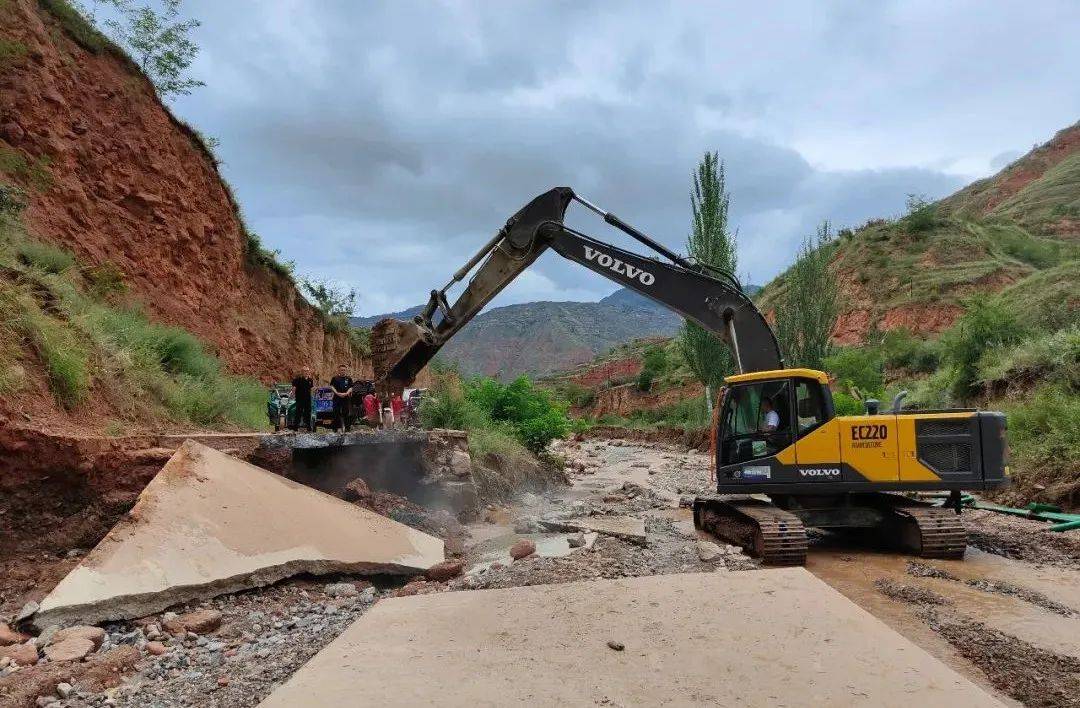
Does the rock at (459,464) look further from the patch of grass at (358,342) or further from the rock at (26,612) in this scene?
the patch of grass at (358,342)

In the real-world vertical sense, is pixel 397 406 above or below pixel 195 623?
above

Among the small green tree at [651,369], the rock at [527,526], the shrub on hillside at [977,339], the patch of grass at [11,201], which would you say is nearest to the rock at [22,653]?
the rock at [527,526]

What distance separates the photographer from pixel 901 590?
603cm

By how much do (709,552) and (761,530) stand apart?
62 cm

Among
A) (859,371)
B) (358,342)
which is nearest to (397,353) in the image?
(358,342)

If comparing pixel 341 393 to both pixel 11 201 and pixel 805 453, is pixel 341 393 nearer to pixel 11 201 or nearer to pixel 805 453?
pixel 11 201

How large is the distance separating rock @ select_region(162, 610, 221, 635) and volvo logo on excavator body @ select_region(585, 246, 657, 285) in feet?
22.5

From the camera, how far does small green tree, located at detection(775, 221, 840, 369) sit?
27.6 meters

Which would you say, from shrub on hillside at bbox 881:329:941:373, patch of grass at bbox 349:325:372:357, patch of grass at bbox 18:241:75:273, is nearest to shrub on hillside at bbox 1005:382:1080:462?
shrub on hillside at bbox 881:329:941:373

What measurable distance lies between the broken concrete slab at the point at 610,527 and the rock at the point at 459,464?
162 cm

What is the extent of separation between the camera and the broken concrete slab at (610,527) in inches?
304

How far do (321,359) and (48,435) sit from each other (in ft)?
40.5

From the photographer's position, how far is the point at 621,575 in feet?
19.3

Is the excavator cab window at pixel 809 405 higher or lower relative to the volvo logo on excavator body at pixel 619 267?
lower
